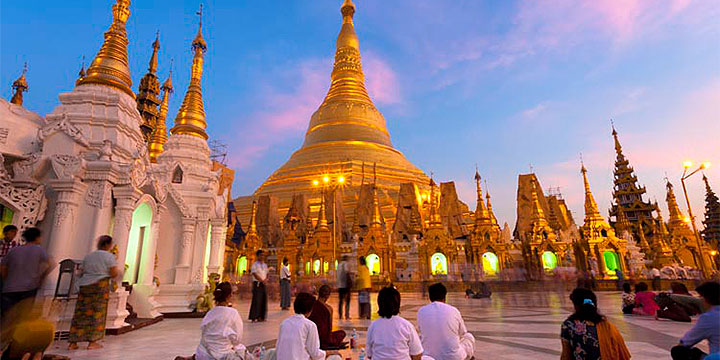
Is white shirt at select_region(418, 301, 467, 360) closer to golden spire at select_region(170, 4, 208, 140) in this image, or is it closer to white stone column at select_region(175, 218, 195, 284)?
white stone column at select_region(175, 218, 195, 284)

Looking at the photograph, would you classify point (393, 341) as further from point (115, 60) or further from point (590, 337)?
point (115, 60)

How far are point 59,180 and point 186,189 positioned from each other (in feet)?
17.6

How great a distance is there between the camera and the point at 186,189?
42.2 ft

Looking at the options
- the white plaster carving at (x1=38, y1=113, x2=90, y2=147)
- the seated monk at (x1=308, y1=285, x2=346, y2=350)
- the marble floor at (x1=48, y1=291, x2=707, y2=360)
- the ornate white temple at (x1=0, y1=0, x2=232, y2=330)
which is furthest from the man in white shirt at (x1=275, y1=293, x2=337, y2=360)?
the white plaster carving at (x1=38, y1=113, x2=90, y2=147)

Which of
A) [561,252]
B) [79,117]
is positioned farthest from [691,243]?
[79,117]

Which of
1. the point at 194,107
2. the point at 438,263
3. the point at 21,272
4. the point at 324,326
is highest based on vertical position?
the point at 194,107

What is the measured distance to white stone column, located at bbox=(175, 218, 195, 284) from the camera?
37.2 feet

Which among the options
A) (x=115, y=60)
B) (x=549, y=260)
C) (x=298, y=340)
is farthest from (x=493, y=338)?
(x=549, y=260)

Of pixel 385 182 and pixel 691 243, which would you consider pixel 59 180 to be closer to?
pixel 385 182

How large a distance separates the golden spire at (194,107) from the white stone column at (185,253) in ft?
14.5

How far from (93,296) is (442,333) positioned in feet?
17.3

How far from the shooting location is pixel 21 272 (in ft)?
15.2

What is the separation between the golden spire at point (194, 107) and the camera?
48.9ft

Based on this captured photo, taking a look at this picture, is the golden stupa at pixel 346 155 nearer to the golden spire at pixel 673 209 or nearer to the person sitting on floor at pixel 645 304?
the golden spire at pixel 673 209
